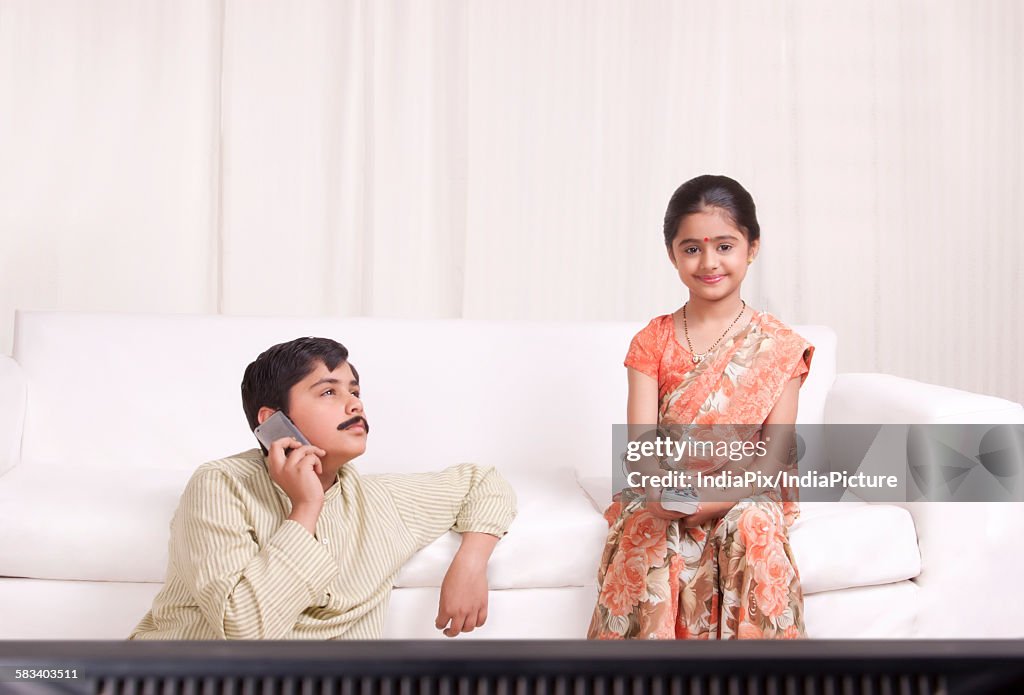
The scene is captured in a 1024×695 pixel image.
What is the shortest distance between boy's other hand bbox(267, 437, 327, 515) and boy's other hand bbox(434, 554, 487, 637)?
0.26 metres

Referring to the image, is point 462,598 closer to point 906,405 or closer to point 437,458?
point 437,458

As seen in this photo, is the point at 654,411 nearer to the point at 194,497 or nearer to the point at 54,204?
the point at 194,497

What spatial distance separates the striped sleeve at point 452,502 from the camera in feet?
4.90

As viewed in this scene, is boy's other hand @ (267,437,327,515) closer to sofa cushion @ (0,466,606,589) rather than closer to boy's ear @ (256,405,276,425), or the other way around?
boy's ear @ (256,405,276,425)

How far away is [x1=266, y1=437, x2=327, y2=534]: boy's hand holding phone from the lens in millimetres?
1258

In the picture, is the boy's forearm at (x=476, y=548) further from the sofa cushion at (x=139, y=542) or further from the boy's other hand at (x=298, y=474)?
the boy's other hand at (x=298, y=474)

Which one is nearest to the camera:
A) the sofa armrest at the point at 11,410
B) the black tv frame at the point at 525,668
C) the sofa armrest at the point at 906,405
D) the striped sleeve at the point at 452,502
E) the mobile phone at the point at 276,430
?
the black tv frame at the point at 525,668

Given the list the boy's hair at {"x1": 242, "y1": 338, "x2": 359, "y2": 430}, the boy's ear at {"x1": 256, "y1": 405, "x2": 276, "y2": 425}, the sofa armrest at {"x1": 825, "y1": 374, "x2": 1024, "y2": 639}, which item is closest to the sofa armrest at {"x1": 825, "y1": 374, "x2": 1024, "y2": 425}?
the sofa armrest at {"x1": 825, "y1": 374, "x2": 1024, "y2": 639}

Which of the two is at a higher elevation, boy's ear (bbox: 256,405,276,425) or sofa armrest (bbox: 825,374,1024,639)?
boy's ear (bbox: 256,405,276,425)

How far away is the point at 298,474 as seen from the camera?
1.28m

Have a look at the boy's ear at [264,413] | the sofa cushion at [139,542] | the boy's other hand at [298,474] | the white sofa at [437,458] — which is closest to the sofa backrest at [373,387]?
the white sofa at [437,458]

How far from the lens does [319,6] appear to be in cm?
290

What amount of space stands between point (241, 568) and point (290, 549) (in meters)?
0.07

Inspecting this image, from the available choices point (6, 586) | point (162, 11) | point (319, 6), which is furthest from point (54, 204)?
point (6, 586)
